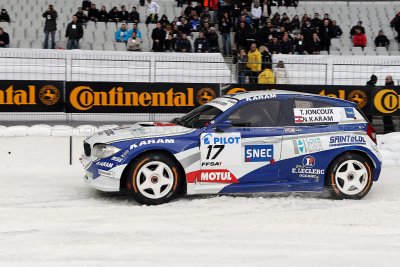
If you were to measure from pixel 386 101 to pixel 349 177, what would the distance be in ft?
23.5

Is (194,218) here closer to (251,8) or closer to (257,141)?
(257,141)

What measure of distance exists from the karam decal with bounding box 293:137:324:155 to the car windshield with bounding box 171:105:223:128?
1.18 m

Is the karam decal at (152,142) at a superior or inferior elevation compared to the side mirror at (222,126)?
inferior

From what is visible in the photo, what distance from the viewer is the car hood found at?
411 inches

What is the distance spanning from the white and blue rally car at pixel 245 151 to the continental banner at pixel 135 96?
6.01 meters

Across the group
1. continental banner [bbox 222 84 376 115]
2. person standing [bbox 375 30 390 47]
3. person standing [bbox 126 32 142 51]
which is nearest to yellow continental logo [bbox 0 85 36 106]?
continental banner [bbox 222 84 376 115]

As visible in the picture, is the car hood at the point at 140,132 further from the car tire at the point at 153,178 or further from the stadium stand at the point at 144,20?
the stadium stand at the point at 144,20

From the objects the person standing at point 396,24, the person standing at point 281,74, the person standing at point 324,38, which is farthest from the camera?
the person standing at point 396,24

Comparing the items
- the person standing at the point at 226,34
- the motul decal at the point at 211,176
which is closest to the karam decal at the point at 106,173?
the motul decal at the point at 211,176

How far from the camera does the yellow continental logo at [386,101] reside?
58.0 ft

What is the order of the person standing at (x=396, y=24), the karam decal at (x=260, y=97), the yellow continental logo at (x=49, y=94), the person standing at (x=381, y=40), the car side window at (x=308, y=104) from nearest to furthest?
the karam decal at (x=260, y=97)
the car side window at (x=308, y=104)
the yellow continental logo at (x=49, y=94)
the person standing at (x=381, y=40)
the person standing at (x=396, y=24)

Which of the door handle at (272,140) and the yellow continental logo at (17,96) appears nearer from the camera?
the door handle at (272,140)

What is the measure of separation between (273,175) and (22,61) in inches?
358

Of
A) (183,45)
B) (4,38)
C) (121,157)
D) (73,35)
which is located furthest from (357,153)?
(4,38)
